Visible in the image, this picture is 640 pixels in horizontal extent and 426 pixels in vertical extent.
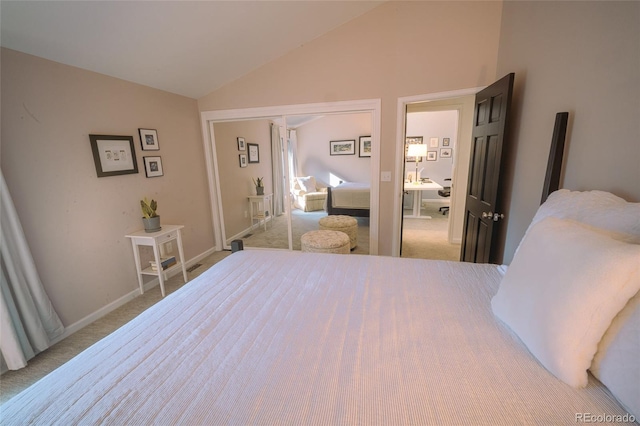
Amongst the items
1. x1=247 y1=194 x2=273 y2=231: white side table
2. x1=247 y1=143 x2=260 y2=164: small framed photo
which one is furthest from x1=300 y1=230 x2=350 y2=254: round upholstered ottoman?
x1=247 y1=143 x2=260 y2=164: small framed photo

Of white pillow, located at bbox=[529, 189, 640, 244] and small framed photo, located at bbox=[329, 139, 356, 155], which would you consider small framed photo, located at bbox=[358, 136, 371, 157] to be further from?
white pillow, located at bbox=[529, 189, 640, 244]

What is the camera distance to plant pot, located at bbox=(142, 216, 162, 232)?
8.19 feet

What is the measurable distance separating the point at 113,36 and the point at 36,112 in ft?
2.60

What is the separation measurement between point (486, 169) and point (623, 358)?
1.81 meters

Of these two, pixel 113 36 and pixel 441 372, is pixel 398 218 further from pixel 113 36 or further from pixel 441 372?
pixel 113 36

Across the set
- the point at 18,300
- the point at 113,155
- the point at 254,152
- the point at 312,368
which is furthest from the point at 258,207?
the point at 312,368

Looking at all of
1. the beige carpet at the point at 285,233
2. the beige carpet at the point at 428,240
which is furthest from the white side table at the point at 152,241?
the beige carpet at the point at 428,240

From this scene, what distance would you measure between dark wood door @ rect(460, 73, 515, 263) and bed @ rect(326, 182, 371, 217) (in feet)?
7.86

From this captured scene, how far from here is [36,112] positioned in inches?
71.8

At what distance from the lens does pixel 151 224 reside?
8.23 ft

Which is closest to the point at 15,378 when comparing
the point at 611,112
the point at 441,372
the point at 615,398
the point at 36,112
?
the point at 36,112

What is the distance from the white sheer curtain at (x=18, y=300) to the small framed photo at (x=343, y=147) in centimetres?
602

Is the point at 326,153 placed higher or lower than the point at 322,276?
higher

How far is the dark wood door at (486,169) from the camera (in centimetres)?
192
